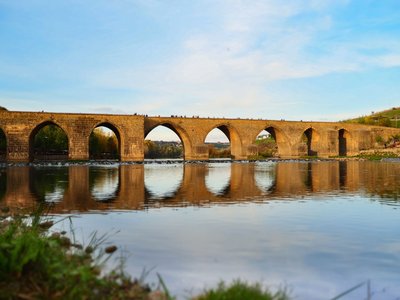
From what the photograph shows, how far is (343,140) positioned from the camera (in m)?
73.9

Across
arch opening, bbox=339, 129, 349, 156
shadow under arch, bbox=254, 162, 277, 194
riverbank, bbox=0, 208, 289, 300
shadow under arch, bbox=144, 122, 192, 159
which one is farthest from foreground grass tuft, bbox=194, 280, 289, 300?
arch opening, bbox=339, 129, 349, 156

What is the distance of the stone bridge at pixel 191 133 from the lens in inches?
1816

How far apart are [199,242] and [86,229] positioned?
248 centimetres

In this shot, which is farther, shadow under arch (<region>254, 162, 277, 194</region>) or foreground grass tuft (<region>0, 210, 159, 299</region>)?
shadow under arch (<region>254, 162, 277, 194</region>)

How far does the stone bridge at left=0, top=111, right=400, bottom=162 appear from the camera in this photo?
46.1m

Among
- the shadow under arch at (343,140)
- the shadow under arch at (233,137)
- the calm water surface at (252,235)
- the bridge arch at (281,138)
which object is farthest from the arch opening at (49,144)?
the calm water surface at (252,235)

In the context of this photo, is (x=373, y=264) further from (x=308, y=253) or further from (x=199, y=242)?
(x=199, y=242)

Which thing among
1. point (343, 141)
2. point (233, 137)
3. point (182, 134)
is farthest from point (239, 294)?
point (343, 141)

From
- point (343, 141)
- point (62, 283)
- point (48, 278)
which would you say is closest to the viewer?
point (62, 283)

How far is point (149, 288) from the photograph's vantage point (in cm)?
502

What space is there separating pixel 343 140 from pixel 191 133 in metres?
31.5

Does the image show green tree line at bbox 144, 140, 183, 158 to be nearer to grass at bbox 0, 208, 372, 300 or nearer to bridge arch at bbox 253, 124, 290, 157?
bridge arch at bbox 253, 124, 290, 157

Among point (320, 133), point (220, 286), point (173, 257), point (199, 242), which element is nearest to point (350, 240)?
point (199, 242)

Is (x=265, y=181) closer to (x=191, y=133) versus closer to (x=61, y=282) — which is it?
(x=61, y=282)
